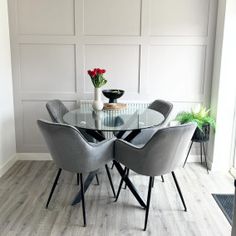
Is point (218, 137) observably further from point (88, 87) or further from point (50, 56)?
point (50, 56)

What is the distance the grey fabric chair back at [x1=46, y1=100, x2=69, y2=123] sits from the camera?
2938 mm

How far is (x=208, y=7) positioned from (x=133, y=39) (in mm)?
981

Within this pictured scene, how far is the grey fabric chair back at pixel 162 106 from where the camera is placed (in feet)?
10.2

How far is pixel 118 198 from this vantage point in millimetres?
2777

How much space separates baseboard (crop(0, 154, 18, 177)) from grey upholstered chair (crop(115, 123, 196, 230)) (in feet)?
5.52

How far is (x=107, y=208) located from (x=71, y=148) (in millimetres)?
759

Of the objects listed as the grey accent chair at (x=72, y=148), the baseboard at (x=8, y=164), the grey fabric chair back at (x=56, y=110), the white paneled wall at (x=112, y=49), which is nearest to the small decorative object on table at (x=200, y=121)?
the white paneled wall at (x=112, y=49)

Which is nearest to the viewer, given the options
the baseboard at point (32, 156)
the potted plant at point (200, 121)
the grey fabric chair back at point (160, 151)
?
the grey fabric chair back at point (160, 151)

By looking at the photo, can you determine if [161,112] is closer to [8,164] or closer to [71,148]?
[71,148]

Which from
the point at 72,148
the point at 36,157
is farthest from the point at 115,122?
the point at 36,157

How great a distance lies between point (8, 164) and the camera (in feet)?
11.3

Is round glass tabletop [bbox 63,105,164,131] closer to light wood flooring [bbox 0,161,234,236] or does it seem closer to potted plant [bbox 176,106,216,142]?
potted plant [bbox 176,106,216,142]

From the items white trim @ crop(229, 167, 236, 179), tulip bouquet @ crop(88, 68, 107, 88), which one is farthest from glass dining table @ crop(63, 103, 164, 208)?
white trim @ crop(229, 167, 236, 179)

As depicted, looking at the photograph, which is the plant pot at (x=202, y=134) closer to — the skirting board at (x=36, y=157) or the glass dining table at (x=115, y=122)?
the skirting board at (x=36, y=157)
